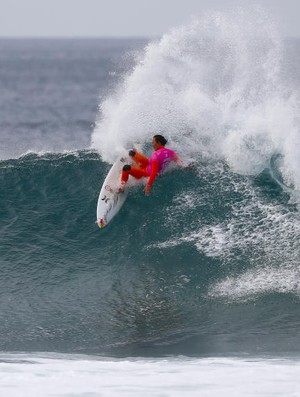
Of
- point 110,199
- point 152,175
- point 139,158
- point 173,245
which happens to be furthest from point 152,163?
point 173,245

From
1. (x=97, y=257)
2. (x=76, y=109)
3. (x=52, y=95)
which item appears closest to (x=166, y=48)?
(x=97, y=257)

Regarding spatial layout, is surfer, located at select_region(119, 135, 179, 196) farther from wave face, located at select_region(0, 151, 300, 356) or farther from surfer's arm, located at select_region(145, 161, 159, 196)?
wave face, located at select_region(0, 151, 300, 356)

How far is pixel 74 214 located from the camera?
1524cm

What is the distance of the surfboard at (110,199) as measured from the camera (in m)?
14.6

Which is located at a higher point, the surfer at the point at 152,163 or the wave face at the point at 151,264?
the surfer at the point at 152,163

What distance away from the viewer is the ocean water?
33.2ft

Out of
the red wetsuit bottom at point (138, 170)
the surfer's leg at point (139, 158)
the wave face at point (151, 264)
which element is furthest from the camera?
the surfer's leg at point (139, 158)

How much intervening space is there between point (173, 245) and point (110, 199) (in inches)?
69.5

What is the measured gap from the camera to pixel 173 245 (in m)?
13.9

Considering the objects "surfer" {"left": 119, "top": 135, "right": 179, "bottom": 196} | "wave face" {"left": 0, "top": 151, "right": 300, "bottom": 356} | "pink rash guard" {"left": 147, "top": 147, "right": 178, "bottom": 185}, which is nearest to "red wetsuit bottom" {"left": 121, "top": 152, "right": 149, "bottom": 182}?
"surfer" {"left": 119, "top": 135, "right": 179, "bottom": 196}

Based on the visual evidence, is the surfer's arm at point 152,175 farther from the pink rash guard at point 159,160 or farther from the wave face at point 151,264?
the wave face at point 151,264

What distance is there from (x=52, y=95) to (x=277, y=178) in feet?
130

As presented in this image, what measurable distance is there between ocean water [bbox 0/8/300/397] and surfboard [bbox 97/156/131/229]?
0.20 meters

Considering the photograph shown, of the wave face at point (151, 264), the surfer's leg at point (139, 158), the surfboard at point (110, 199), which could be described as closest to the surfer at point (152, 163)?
the surfer's leg at point (139, 158)
